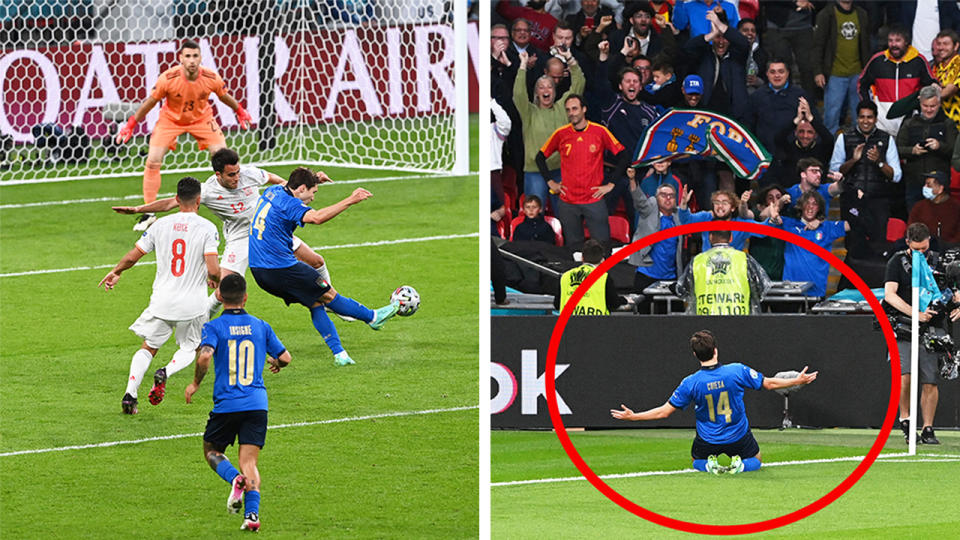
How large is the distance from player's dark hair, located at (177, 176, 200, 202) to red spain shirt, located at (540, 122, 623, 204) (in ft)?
15.3

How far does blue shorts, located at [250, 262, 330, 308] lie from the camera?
12.3m

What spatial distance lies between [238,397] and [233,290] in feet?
1.98

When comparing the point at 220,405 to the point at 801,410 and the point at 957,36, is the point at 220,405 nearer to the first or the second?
the point at 801,410

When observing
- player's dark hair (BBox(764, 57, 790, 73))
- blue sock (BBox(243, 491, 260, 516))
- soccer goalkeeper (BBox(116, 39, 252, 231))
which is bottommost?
blue sock (BBox(243, 491, 260, 516))

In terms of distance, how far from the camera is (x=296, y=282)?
485 inches

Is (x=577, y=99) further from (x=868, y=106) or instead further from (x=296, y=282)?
(x=296, y=282)

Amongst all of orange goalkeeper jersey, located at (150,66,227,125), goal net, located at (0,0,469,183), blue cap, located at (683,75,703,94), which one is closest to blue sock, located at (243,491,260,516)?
blue cap, located at (683,75,703,94)

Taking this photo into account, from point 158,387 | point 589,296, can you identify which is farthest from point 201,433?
point 589,296

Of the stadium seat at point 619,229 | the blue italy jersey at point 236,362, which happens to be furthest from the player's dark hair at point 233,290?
the stadium seat at point 619,229

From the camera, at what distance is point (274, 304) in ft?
50.5

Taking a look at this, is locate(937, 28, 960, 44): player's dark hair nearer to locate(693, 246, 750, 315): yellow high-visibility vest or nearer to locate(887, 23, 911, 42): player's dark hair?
locate(887, 23, 911, 42): player's dark hair

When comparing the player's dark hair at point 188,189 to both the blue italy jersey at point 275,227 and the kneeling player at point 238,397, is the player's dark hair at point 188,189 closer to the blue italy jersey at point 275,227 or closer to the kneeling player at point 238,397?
the blue italy jersey at point 275,227

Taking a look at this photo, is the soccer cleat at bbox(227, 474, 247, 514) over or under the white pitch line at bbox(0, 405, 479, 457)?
over

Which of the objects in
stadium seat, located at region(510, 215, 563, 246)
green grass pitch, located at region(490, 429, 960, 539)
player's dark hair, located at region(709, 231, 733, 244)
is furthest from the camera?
stadium seat, located at region(510, 215, 563, 246)
